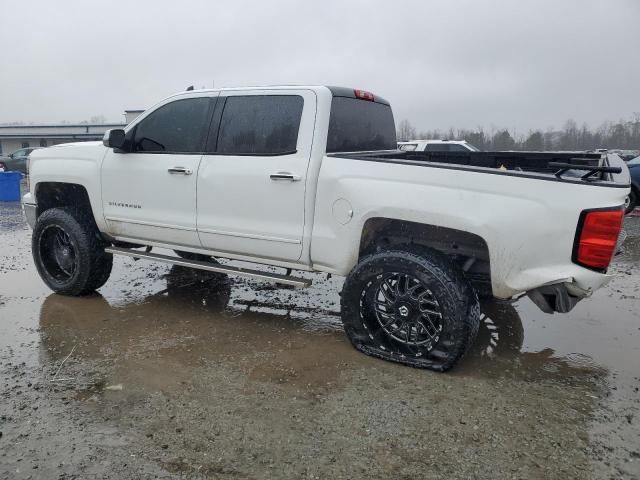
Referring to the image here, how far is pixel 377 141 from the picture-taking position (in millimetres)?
4910

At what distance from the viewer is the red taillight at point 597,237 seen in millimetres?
3057

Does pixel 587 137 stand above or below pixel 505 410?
above

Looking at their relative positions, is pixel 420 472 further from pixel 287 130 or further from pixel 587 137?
pixel 587 137

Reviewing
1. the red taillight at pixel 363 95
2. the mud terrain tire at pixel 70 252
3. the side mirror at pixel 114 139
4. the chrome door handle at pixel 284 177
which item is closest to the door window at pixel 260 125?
the chrome door handle at pixel 284 177

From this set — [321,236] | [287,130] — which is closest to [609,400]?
[321,236]

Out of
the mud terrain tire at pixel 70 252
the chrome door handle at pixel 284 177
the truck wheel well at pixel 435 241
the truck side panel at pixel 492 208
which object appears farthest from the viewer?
the mud terrain tire at pixel 70 252

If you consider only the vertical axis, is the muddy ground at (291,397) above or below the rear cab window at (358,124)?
below

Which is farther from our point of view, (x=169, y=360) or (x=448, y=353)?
(x=169, y=360)

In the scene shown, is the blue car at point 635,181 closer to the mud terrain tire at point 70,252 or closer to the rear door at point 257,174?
the rear door at point 257,174

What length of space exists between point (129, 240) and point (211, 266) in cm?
108

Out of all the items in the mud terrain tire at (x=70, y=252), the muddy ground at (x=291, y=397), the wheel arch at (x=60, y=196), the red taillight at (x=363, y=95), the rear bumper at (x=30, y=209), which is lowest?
the muddy ground at (x=291, y=397)

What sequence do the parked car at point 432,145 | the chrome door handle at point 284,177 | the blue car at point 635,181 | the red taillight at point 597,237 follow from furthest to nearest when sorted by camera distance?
the parked car at point 432,145 < the blue car at point 635,181 < the chrome door handle at point 284,177 < the red taillight at point 597,237

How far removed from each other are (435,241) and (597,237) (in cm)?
107

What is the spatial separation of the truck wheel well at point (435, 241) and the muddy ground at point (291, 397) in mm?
715
